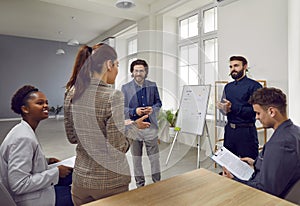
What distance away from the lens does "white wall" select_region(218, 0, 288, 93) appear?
8.52 feet

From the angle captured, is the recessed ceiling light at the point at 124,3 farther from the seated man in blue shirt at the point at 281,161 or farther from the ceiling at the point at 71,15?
the seated man in blue shirt at the point at 281,161

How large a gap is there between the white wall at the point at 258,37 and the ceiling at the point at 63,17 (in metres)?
1.87

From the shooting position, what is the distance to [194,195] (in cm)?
92

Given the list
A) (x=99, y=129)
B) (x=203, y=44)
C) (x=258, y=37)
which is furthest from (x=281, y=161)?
(x=203, y=44)

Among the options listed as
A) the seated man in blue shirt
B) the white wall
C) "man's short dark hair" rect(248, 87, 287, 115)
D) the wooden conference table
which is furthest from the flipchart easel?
the wooden conference table

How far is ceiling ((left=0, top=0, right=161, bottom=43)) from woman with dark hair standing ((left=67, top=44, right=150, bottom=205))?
366cm

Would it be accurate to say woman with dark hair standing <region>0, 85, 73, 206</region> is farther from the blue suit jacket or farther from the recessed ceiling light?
the recessed ceiling light

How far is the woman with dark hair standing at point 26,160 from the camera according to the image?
3.39 ft

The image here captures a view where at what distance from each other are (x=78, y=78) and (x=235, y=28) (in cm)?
285

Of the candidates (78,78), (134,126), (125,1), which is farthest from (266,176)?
(125,1)

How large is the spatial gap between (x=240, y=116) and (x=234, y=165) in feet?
3.02

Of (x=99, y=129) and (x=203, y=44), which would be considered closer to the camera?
(x=99, y=129)

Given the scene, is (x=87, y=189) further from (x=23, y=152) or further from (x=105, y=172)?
(x=23, y=152)

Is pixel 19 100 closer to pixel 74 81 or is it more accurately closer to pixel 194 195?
pixel 74 81
